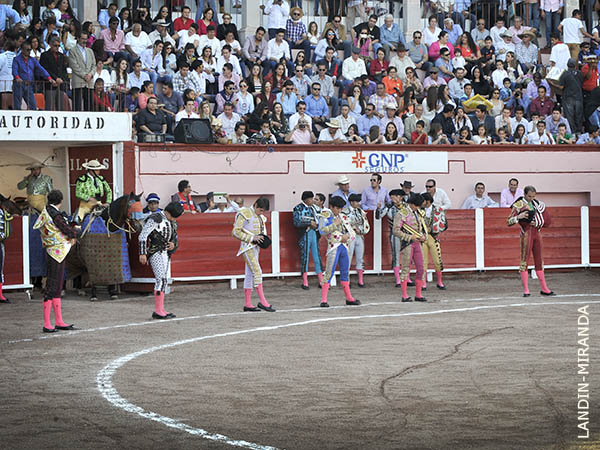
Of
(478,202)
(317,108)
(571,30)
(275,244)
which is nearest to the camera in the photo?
(275,244)

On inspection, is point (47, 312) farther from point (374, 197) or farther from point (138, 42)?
point (138, 42)

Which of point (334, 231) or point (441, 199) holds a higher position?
point (441, 199)

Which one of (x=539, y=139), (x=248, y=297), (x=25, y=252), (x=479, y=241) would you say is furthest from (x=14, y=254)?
(x=539, y=139)

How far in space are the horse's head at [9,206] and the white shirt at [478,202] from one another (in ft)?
24.3

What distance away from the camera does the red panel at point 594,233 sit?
20.0 meters

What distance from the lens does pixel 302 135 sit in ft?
62.5

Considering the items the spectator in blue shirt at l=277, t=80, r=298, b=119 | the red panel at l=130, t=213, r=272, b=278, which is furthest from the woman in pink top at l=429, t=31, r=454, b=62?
the red panel at l=130, t=213, r=272, b=278

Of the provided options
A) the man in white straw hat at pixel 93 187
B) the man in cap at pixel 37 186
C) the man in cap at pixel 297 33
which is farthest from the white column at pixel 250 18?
the man in cap at pixel 37 186

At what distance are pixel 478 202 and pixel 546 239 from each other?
1342 millimetres

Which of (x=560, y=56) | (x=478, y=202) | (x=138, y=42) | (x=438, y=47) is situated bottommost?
(x=478, y=202)

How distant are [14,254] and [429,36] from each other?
403 inches

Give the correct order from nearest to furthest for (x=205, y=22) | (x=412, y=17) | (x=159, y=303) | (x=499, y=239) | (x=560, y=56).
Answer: (x=159, y=303) → (x=499, y=239) → (x=205, y=22) → (x=560, y=56) → (x=412, y=17)

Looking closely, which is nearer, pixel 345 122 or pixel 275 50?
pixel 345 122

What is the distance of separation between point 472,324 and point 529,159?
27.5ft
